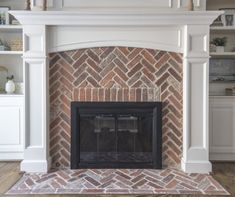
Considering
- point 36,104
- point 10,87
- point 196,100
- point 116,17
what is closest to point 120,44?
point 116,17

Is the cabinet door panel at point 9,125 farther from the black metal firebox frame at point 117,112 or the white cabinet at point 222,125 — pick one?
the white cabinet at point 222,125

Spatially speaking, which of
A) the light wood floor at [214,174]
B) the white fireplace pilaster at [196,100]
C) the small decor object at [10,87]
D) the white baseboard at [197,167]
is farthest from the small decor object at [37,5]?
the white baseboard at [197,167]

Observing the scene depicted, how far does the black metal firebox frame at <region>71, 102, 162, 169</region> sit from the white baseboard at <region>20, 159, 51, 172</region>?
1.12 feet

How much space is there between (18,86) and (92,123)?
1371 millimetres

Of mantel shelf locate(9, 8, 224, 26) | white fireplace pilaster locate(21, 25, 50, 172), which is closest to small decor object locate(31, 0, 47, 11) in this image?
mantel shelf locate(9, 8, 224, 26)

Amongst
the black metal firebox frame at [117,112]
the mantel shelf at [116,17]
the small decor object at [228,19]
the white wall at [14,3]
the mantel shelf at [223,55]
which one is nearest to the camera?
the mantel shelf at [116,17]

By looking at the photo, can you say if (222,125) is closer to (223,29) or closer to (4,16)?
(223,29)

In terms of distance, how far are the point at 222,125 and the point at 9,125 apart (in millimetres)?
2967

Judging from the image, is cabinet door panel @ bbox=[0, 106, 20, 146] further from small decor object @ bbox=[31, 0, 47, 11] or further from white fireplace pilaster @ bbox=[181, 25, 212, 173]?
white fireplace pilaster @ bbox=[181, 25, 212, 173]

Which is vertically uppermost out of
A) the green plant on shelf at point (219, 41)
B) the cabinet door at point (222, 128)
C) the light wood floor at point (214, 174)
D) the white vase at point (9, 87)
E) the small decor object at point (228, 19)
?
the small decor object at point (228, 19)

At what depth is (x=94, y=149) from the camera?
409 centimetres

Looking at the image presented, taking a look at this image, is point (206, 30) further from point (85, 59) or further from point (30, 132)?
point (30, 132)

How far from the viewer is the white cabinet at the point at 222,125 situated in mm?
4309

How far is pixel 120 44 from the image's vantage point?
395cm
